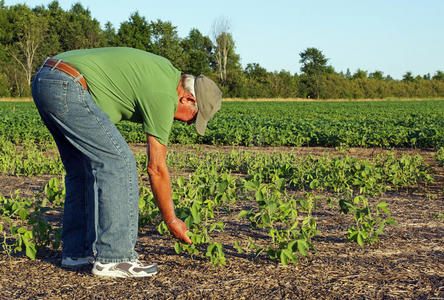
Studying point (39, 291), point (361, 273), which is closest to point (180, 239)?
point (39, 291)

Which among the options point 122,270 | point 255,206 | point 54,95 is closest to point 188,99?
point 54,95

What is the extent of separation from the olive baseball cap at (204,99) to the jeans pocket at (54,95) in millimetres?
775

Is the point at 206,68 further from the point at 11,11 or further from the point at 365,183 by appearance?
the point at 365,183

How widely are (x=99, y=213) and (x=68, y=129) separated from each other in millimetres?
536

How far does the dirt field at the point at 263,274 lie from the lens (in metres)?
2.68

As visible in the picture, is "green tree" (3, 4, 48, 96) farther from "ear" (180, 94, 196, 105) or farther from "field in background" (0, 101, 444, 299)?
"ear" (180, 94, 196, 105)

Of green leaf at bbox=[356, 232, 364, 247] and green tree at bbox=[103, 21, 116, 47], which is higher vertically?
green tree at bbox=[103, 21, 116, 47]

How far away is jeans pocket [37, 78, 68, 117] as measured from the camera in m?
2.64

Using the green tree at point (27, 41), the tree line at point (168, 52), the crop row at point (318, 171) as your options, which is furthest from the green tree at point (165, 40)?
the crop row at point (318, 171)

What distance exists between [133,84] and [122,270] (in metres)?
1.15

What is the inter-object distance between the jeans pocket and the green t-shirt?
0.51 ft

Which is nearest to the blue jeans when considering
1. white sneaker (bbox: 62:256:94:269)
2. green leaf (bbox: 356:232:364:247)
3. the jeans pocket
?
the jeans pocket

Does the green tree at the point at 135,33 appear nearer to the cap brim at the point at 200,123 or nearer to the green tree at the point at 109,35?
the green tree at the point at 109,35

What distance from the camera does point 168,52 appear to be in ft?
189
